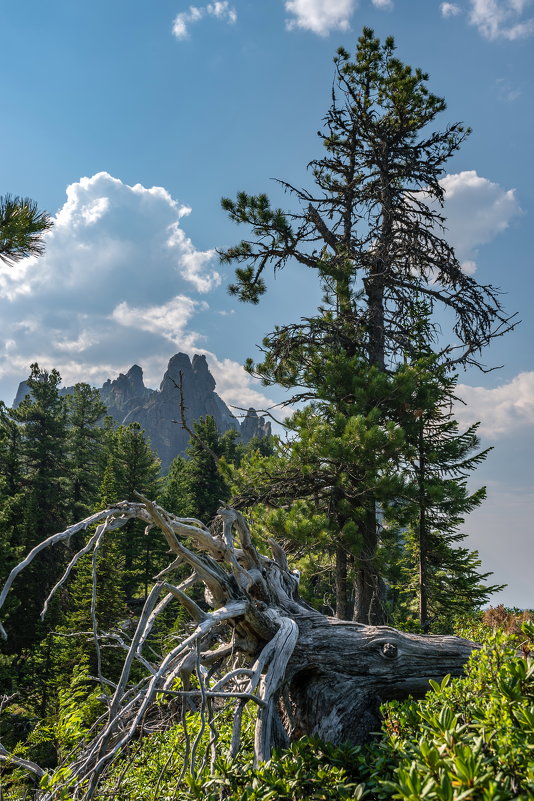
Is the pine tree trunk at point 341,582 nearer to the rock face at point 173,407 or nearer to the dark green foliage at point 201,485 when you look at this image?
the dark green foliage at point 201,485

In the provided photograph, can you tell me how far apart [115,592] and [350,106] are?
53.9 ft

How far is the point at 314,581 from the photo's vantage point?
1198 cm

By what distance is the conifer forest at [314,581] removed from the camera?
2.47 m

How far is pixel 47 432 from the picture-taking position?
2312cm

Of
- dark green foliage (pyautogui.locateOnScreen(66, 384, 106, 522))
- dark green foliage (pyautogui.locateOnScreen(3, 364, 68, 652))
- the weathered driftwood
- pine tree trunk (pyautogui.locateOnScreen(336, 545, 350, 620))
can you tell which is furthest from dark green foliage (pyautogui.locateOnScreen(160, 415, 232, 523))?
the weathered driftwood

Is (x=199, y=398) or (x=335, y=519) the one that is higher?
(x=199, y=398)

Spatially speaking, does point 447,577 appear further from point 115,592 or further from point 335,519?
point 115,592

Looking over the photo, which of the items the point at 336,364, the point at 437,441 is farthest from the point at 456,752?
the point at 437,441

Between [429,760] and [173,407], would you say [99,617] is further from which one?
[173,407]

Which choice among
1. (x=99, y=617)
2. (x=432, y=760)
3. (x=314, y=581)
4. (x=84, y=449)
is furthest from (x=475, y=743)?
(x=84, y=449)

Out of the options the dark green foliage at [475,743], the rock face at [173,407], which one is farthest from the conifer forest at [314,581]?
the rock face at [173,407]

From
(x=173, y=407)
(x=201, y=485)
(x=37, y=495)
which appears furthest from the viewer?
(x=173, y=407)

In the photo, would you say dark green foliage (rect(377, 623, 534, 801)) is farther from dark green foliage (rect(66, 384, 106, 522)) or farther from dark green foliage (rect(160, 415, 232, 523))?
dark green foliage (rect(160, 415, 232, 523))

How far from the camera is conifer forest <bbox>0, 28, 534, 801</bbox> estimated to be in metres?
2.47
